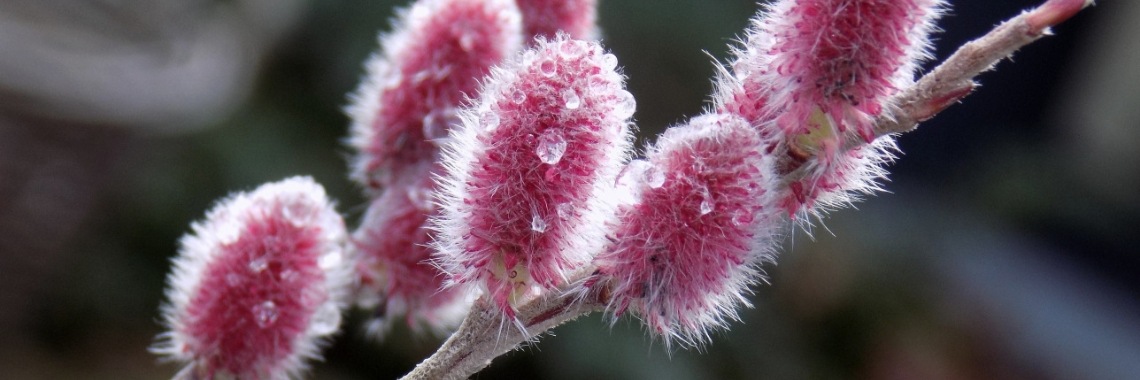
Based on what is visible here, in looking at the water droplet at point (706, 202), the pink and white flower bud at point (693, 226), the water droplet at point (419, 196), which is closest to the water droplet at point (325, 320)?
the water droplet at point (419, 196)

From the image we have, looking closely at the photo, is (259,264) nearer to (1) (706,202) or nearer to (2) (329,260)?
(2) (329,260)

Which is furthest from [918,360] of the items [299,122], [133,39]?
[133,39]

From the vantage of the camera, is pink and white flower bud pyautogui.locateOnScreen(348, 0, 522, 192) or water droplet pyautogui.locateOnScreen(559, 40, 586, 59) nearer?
water droplet pyautogui.locateOnScreen(559, 40, 586, 59)

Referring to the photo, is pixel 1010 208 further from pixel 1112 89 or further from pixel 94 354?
pixel 94 354

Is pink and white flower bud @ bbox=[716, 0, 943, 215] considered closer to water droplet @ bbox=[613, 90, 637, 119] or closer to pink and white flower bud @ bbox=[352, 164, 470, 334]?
water droplet @ bbox=[613, 90, 637, 119]

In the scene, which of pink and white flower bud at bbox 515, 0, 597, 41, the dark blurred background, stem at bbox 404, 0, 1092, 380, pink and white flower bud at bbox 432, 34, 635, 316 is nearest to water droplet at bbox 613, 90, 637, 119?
pink and white flower bud at bbox 432, 34, 635, 316

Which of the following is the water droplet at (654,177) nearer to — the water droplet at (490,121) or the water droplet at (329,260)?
the water droplet at (490,121)
